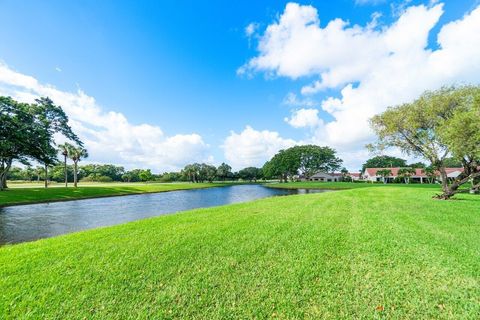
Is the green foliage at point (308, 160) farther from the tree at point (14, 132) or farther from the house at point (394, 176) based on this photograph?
the tree at point (14, 132)

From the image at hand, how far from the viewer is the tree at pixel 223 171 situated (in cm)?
8930

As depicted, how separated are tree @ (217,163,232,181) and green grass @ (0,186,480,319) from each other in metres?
83.0

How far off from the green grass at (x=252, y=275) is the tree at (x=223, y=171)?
83.0 meters

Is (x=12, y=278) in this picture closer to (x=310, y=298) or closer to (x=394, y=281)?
(x=310, y=298)

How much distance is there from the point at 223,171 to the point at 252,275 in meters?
87.3

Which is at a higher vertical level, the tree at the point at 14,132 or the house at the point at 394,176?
the tree at the point at 14,132

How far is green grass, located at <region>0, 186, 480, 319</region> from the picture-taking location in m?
3.00

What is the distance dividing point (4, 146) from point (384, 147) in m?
39.4

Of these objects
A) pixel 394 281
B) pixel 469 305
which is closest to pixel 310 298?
pixel 394 281

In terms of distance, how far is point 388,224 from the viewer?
7.08 metres

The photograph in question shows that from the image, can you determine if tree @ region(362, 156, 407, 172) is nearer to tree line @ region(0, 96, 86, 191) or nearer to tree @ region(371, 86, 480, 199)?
tree @ region(371, 86, 480, 199)

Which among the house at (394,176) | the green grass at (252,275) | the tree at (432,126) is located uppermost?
the tree at (432,126)

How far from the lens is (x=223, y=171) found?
298 ft

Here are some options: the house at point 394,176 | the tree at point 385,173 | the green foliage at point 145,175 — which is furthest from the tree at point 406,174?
the green foliage at point 145,175
